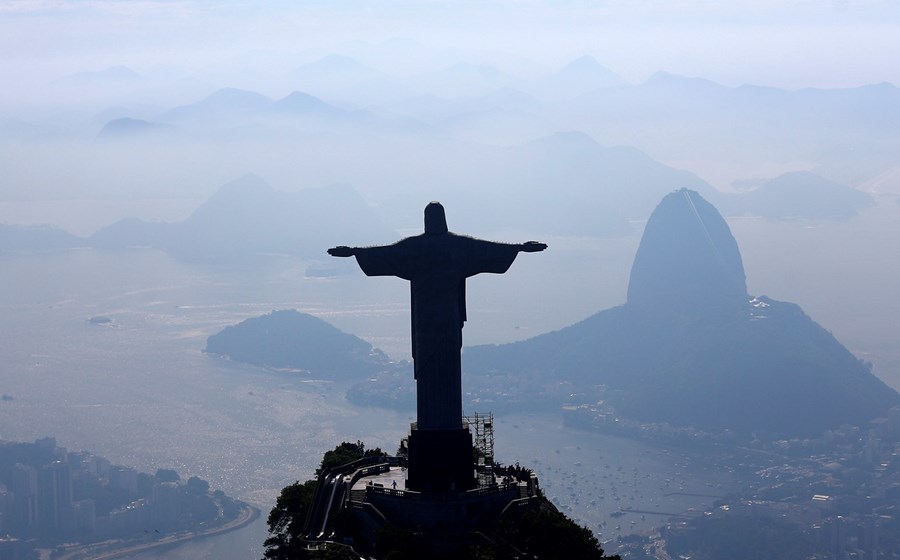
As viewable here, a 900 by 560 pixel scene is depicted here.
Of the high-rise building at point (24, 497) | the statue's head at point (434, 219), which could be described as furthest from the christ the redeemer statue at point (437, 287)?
the high-rise building at point (24, 497)

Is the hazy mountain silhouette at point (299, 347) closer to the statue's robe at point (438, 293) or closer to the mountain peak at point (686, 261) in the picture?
the mountain peak at point (686, 261)

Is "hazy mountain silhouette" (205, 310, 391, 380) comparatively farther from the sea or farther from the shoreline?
the shoreline

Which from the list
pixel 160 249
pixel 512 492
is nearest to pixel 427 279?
pixel 512 492

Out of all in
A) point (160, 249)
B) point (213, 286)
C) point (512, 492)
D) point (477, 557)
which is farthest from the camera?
point (160, 249)

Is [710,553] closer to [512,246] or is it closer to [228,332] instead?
[512,246]

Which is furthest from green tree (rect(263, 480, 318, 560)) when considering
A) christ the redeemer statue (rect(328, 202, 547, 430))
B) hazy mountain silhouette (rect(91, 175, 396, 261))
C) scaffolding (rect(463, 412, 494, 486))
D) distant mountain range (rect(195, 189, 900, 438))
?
hazy mountain silhouette (rect(91, 175, 396, 261))
